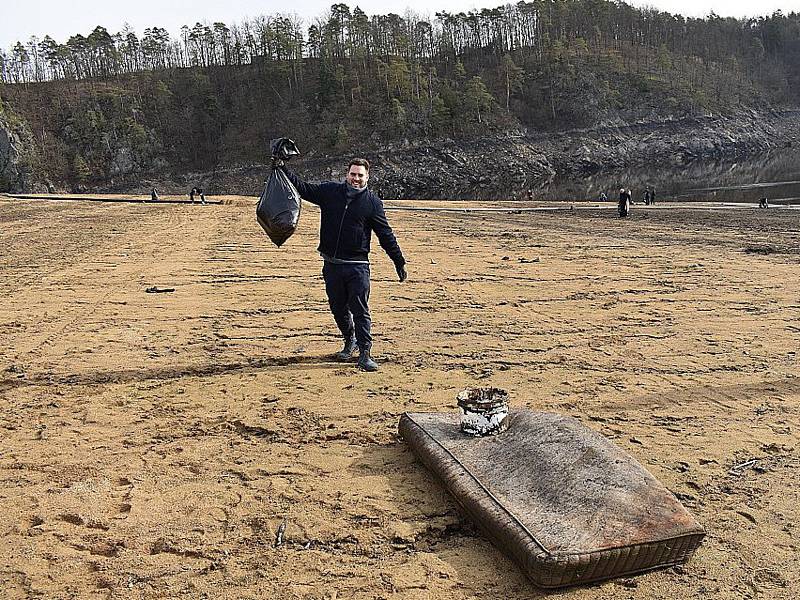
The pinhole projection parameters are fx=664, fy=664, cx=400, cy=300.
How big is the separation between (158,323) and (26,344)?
1.43m

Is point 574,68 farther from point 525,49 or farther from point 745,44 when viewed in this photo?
point 745,44

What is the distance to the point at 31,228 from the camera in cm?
1845

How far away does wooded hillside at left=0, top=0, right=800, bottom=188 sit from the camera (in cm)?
8256

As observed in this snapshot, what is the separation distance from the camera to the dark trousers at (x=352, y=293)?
6.23 meters

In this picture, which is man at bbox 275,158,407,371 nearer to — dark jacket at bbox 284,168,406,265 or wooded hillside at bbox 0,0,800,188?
dark jacket at bbox 284,168,406,265

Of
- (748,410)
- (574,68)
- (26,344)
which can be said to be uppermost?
(574,68)

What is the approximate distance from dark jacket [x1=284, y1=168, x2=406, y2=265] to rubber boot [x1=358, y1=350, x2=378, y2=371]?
92 centimetres

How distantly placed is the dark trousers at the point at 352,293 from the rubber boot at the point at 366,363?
2.3 inches

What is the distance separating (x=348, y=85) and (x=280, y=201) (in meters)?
88.6

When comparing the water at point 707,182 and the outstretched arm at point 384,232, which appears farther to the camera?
the water at point 707,182

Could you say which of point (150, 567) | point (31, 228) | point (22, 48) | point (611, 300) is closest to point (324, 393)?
point (150, 567)

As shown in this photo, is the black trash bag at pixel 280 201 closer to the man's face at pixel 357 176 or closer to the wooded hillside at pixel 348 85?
the man's face at pixel 357 176

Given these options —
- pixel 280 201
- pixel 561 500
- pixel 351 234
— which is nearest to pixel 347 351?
pixel 351 234

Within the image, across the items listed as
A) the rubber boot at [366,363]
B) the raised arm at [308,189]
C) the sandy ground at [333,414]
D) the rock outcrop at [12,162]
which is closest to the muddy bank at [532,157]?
the rock outcrop at [12,162]
